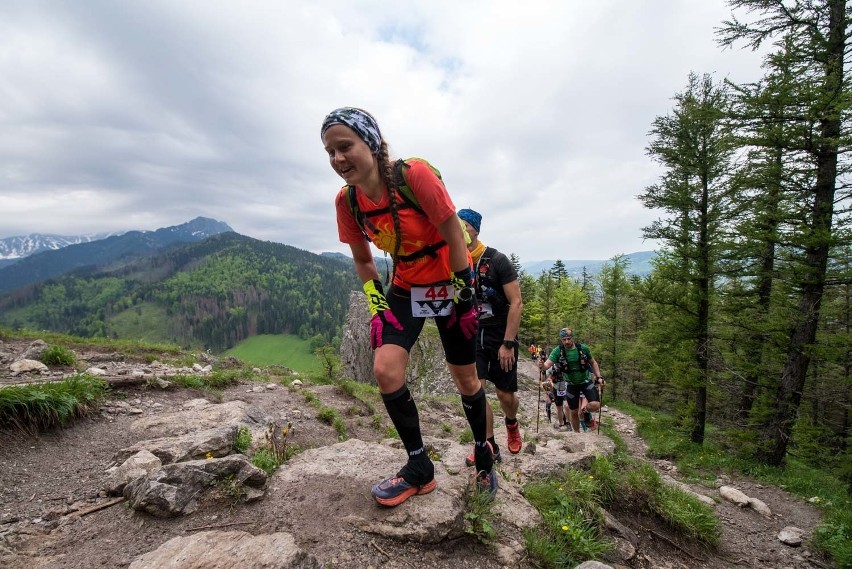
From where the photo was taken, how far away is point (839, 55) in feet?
29.6

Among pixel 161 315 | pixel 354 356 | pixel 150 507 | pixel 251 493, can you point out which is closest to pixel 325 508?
pixel 251 493

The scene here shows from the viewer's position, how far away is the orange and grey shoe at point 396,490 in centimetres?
312

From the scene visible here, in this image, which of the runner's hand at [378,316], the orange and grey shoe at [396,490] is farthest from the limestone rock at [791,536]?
the runner's hand at [378,316]

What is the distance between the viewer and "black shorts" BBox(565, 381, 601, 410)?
9773 mm

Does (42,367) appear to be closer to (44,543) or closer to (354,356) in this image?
(44,543)

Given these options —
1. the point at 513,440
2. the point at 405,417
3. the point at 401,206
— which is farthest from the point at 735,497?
the point at 401,206

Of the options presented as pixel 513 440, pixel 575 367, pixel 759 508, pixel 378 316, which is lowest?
pixel 759 508

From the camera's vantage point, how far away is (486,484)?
359cm

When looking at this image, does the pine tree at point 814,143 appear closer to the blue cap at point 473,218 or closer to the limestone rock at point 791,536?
the limestone rock at point 791,536

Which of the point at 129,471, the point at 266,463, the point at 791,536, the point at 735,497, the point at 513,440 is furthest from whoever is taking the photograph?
the point at 735,497

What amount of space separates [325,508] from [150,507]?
1.29m

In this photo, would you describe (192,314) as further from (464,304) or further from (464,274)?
(464,274)

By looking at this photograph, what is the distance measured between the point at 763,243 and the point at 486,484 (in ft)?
37.6

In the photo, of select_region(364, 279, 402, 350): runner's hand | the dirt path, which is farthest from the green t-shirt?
select_region(364, 279, 402, 350): runner's hand
